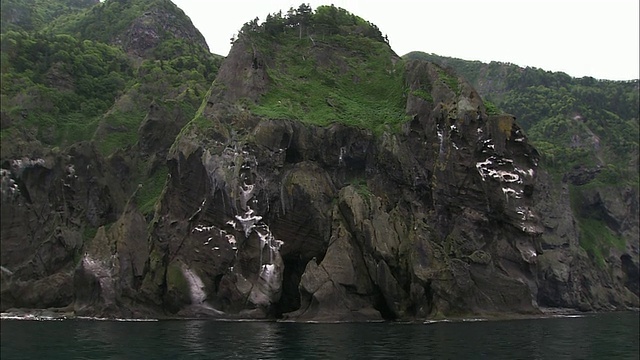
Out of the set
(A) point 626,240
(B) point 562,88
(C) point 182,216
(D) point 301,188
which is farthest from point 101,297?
(B) point 562,88

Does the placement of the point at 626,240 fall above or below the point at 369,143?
below

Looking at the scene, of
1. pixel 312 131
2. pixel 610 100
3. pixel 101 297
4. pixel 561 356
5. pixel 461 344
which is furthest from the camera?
pixel 610 100

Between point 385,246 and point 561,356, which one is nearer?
point 561,356

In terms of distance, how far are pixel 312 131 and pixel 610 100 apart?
140608 mm

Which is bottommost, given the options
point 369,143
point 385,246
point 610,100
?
point 385,246

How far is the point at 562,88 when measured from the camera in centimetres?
19725

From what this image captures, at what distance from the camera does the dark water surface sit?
34281mm

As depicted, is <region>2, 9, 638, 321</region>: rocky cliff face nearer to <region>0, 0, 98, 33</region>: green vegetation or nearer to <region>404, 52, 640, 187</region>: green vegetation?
<region>0, 0, 98, 33</region>: green vegetation

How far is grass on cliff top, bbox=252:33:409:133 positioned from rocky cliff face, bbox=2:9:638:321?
2.74 meters

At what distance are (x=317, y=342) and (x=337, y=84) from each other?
67654mm

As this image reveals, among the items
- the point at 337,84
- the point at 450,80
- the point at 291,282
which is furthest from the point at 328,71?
the point at 291,282

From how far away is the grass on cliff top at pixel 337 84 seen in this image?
91750 mm

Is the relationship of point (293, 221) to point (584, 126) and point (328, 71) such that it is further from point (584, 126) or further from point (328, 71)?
point (584, 126)

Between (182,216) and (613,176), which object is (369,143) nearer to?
(182,216)
